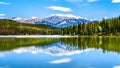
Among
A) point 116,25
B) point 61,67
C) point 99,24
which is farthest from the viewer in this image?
point 99,24

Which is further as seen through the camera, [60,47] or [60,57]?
[60,47]

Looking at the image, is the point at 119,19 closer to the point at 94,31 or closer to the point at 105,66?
the point at 94,31

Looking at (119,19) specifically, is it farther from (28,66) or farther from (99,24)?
(28,66)

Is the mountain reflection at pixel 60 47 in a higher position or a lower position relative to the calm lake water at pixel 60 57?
lower

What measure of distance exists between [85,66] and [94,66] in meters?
0.94

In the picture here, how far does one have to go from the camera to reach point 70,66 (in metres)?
29.2

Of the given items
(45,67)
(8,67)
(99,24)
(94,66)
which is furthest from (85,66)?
(99,24)

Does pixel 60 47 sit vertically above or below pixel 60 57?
below

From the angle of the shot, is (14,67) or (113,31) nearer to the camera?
(14,67)

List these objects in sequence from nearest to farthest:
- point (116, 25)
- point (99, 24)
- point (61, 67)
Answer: point (61, 67), point (116, 25), point (99, 24)

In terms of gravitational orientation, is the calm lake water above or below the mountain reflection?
above

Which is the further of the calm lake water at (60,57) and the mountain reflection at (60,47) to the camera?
the mountain reflection at (60,47)

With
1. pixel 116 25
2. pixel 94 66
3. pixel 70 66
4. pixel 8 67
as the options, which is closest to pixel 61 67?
pixel 70 66

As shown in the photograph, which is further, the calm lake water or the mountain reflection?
the mountain reflection
